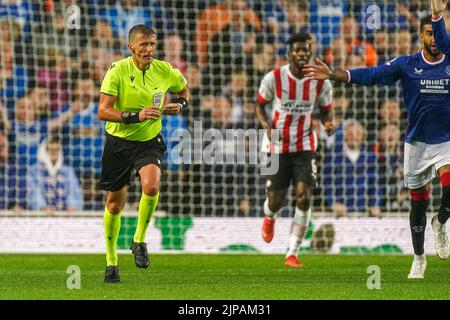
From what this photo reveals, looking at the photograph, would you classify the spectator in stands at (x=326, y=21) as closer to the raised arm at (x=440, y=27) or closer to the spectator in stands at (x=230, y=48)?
the spectator in stands at (x=230, y=48)

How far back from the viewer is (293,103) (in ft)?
41.0

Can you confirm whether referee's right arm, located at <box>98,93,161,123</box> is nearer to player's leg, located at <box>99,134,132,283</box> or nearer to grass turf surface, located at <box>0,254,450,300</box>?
player's leg, located at <box>99,134,132,283</box>

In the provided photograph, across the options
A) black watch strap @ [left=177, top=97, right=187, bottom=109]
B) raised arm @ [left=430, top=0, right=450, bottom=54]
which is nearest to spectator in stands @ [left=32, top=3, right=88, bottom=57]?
black watch strap @ [left=177, top=97, right=187, bottom=109]

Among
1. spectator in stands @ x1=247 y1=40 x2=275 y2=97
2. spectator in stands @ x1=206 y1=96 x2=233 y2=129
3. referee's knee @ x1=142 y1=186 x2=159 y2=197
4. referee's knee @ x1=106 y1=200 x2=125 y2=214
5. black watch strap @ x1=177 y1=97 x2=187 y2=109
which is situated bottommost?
referee's knee @ x1=106 y1=200 x2=125 y2=214

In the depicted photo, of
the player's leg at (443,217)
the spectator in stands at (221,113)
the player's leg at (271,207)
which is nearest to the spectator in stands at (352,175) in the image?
the spectator in stands at (221,113)

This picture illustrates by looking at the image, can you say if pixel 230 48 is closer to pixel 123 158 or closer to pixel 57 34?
pixel 57 34

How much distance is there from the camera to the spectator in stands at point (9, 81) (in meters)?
15.7

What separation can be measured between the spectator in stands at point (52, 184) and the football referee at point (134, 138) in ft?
18.5

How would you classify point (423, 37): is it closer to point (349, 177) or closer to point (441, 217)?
point (441, 217)

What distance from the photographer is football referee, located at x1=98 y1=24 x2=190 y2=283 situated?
30.5 ft

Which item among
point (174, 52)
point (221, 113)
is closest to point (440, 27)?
point (221, 113)

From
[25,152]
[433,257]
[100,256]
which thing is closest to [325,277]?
[433,257]

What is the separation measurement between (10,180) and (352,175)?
4875 millimetres

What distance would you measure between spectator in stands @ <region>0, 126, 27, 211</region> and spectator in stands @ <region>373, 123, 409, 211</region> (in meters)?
5.06
